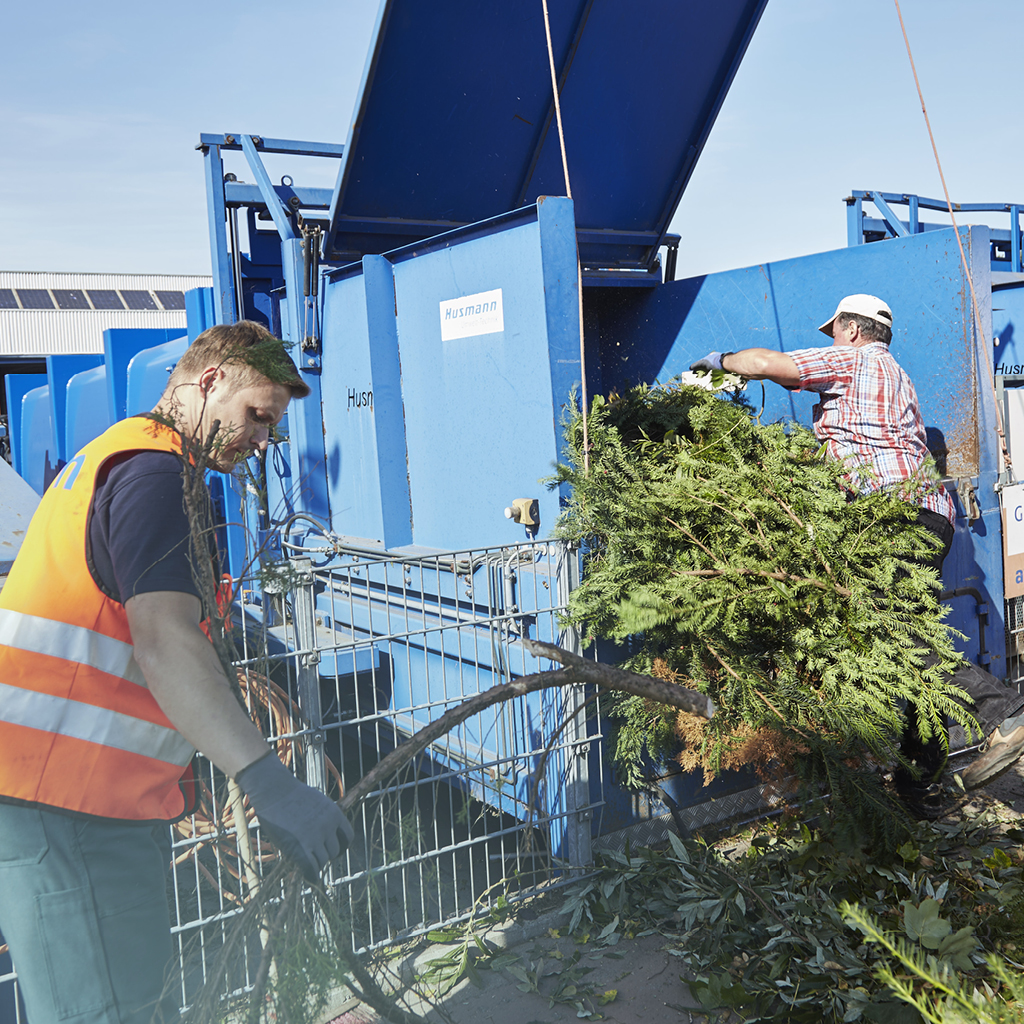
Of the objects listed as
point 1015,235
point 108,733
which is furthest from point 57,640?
point 1015,235

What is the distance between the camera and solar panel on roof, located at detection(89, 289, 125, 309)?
84.1 ft

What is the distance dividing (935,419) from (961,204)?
8.46 meters

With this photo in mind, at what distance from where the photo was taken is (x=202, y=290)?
16.7ft

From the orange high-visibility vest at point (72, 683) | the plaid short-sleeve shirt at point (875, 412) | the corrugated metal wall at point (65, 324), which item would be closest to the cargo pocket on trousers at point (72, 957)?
the orange high-visibility vest at point (72, 683)

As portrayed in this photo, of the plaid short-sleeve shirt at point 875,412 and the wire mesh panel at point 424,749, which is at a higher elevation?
the plaid short-sleeve shirt at point 875,412

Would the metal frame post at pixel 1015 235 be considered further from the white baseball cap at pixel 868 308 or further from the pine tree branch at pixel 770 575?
the pine tree branch at pixel 770 575

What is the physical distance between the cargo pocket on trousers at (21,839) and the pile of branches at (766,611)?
1.62 meters

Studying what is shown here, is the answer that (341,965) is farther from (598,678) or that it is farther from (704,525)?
(704,525)

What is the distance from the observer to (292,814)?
169 centimetres

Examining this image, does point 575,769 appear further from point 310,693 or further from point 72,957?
point 72,957

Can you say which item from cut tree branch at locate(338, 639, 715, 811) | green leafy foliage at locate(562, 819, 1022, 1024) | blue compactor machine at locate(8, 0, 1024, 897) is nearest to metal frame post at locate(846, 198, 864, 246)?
blue compactor machine at locate(8, 0, 1024, 897)

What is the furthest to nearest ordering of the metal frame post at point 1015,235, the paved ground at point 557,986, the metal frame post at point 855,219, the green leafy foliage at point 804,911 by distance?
the metal frame post at point 1015,235, the metal frame post at point 855,219, the paved ground at point 557,986, the green leafy foliage at point 804,911

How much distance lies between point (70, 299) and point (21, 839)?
89.9ft

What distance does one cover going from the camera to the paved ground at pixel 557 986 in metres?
2.54
